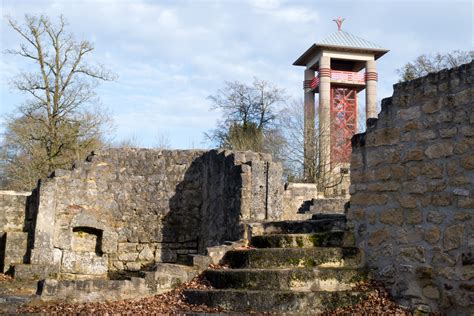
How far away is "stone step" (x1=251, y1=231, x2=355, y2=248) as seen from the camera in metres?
7.73

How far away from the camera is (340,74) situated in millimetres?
37781

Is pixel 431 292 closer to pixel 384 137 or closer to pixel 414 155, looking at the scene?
pixel 414 155

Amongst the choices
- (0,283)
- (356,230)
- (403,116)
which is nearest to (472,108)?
(403,116)

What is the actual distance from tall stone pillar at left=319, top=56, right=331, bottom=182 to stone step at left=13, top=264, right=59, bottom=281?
17420 millimetres

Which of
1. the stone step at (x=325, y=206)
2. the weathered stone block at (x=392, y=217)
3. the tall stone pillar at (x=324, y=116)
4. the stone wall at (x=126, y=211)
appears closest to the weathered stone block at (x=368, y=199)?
the weathered stone block at (x=392, y=217)

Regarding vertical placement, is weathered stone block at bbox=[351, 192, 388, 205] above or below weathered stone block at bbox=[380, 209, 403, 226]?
above

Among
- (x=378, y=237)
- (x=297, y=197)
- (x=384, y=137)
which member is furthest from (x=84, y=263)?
(x=384, y=137)

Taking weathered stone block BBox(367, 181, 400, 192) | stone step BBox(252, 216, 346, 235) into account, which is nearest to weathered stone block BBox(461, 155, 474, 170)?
weathered stone block BBox(367, 181, 400, 192)

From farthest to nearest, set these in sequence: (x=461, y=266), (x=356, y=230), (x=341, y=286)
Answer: (x=356, y=230) < (x=341, y=286) < (x=461, y=266)

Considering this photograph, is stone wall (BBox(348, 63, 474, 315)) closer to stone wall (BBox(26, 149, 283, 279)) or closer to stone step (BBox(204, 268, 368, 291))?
stone step (BBox(204, 268, 368, 291))

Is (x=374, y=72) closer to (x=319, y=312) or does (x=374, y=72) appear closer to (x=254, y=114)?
(x=254, y=114)

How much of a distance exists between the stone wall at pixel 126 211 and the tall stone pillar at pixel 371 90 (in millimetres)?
24470

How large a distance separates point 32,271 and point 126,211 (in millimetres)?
2565

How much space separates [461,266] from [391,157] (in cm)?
159
